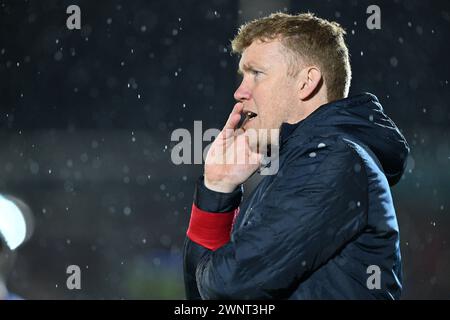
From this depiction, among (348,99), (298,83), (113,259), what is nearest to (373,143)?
(348,99)

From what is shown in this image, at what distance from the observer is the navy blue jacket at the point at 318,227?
176 centimetres

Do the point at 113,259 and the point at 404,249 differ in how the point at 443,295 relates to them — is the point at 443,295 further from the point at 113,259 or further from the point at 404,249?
the point at 113,259

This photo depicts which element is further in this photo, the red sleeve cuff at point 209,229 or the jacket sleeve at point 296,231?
the red sleeve cuff at point 209,229

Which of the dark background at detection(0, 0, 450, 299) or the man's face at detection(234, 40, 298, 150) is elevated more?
the dark background at detection(0, 0, 450, 299)

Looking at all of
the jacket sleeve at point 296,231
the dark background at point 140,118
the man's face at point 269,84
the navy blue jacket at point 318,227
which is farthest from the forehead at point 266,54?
the dark background at point 140,118

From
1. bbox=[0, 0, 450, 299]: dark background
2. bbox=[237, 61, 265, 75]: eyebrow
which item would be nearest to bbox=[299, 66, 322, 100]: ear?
bbox=[237, 61, 265, 75]: eyebrow

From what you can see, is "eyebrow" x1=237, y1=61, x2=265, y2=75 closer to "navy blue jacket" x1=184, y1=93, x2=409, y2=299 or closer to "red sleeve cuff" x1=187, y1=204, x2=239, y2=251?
"navy blue jacket" x1=184, y1=93, x2=409, y2=299

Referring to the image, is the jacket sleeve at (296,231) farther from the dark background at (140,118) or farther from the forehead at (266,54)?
the dark background at (140,118)

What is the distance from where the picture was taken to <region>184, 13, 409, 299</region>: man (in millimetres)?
1765

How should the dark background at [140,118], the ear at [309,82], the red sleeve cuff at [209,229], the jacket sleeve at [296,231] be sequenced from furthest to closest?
the dark background at [140,118], the ear at [309,82], the red sleeve cuff at [209,229], the jacket sleeve at [296,231]

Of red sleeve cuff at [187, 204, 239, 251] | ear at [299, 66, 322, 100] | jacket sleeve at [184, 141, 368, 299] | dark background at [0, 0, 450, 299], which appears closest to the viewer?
jacket sleeve at [184, 141, 368, 299]

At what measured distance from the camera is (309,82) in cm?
221

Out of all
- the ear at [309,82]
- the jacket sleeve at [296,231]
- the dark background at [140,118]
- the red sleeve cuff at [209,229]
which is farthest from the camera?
the dark background at [140,118]

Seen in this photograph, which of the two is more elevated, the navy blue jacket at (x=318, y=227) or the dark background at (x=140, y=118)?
the dark background at (x=140, y=118)
